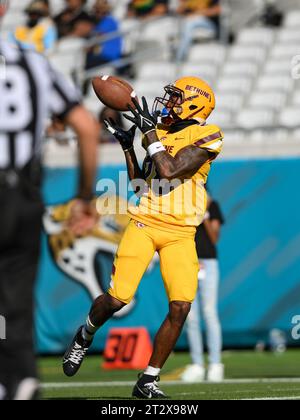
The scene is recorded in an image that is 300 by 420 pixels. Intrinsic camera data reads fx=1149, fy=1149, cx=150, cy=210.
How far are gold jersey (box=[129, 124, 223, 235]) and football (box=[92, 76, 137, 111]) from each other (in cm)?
34

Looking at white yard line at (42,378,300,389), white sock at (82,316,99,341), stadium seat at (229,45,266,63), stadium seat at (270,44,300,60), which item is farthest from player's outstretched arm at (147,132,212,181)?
stadium seat at (229,45,266,63)

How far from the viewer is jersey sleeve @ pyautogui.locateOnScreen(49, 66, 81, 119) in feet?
15.2

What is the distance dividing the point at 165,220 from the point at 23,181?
2632 mm

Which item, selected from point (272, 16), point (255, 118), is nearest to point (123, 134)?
point (255, 118)

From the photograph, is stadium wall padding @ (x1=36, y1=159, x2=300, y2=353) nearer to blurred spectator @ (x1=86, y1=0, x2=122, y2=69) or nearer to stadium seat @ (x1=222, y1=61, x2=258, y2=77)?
stadium seat @ (x1=222, y1=61, x2=258, y2=77)

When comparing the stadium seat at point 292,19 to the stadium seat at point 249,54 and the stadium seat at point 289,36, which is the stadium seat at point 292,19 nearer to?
the stadium seat at point 289,36

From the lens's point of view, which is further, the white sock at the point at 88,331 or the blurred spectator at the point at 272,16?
the blurred spectator at the point at 272,16

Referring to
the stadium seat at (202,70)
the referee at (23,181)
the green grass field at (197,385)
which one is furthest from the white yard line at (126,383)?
the stadium seat at (202,70)

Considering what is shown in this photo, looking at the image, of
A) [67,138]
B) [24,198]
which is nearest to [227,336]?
[67,138]

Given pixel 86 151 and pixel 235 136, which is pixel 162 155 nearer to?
pixel 86 151

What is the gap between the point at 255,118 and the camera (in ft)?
42.6

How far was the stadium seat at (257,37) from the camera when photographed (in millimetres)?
14141

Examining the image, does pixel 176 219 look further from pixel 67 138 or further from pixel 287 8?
pixel 287 8

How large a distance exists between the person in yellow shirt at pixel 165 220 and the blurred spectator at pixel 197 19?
712cm
